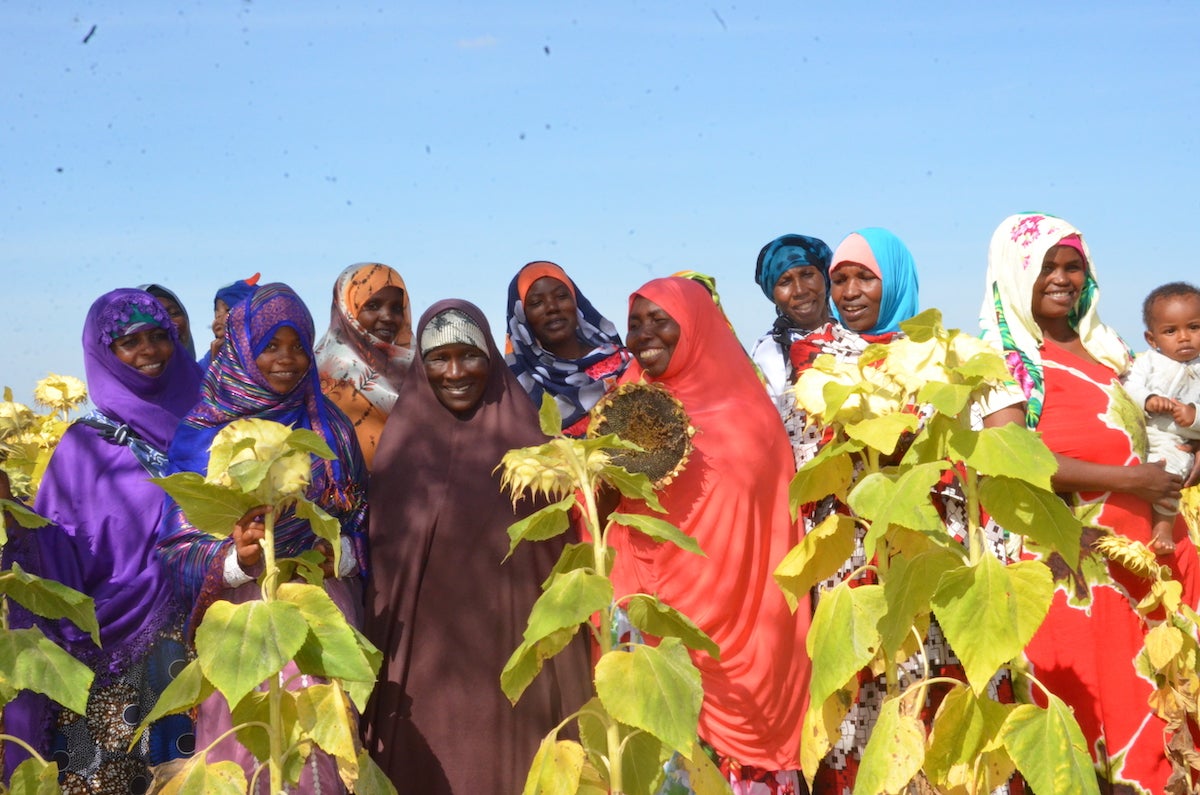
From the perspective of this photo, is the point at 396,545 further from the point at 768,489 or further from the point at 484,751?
the point at 768,489

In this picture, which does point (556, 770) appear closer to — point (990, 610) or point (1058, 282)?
point (990, 610)

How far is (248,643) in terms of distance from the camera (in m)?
3.33

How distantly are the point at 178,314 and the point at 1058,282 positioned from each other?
4.74 meters

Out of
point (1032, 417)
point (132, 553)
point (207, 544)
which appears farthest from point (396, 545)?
point (1032, 417)

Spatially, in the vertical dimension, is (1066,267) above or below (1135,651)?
above

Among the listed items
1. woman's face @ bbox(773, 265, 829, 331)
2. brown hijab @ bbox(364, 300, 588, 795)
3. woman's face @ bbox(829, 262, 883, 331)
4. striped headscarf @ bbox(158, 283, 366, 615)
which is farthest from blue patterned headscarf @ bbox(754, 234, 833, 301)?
striped headscarf @ bbox(158, 283, 366, 615)

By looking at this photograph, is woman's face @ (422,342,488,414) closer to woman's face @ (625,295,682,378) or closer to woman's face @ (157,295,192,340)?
woman's face @ (625,295,682,378)

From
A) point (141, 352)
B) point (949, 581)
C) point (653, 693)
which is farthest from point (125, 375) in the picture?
point (949, 581)

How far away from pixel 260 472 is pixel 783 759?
249cm

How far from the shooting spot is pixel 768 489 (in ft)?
16.9

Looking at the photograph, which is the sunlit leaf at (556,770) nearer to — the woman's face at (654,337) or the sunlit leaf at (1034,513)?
the sunlit leaf at (1034,513)

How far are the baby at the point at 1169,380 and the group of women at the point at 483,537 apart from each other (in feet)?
0.49

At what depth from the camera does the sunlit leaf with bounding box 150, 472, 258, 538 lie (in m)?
3.60

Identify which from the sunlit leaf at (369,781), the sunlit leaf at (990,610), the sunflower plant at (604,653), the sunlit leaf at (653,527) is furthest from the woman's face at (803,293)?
A: the sunlit leaf at (369,781)
